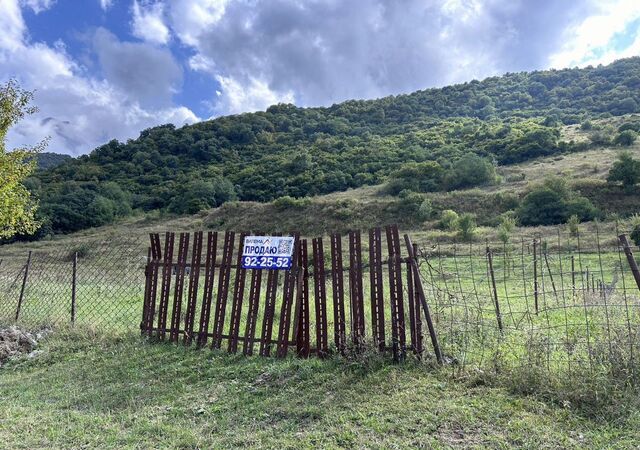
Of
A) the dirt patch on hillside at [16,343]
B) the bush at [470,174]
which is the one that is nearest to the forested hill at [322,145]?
the bush at [470,174]

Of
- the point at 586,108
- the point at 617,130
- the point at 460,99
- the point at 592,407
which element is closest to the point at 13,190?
the point at 592,407

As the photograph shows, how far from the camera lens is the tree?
39500 mm

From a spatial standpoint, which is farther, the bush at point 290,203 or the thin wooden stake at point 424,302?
the bush at point 290,203

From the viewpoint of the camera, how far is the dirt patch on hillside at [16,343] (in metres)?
7.23

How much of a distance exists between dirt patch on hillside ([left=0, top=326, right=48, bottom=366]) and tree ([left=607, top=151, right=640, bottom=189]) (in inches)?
1773

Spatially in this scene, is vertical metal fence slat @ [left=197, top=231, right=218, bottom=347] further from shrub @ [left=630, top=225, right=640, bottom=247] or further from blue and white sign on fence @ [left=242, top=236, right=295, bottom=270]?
shrub @ [left=630, top=225, right=640, bottom=247]

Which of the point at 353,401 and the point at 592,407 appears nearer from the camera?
the point at 592,407

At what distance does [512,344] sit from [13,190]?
11258mm

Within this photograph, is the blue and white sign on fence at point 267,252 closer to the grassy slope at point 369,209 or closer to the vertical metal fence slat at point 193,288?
the vertical metal fence slat at point 193,288

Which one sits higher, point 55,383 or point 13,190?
point 13,190

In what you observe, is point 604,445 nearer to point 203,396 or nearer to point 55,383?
point 203,396

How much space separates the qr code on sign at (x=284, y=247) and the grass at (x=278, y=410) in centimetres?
142

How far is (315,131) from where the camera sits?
298ft

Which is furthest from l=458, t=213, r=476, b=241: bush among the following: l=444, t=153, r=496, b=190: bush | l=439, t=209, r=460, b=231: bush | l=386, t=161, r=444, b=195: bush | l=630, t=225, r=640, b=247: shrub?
l=444, t=153, r=496, b=190: bush
